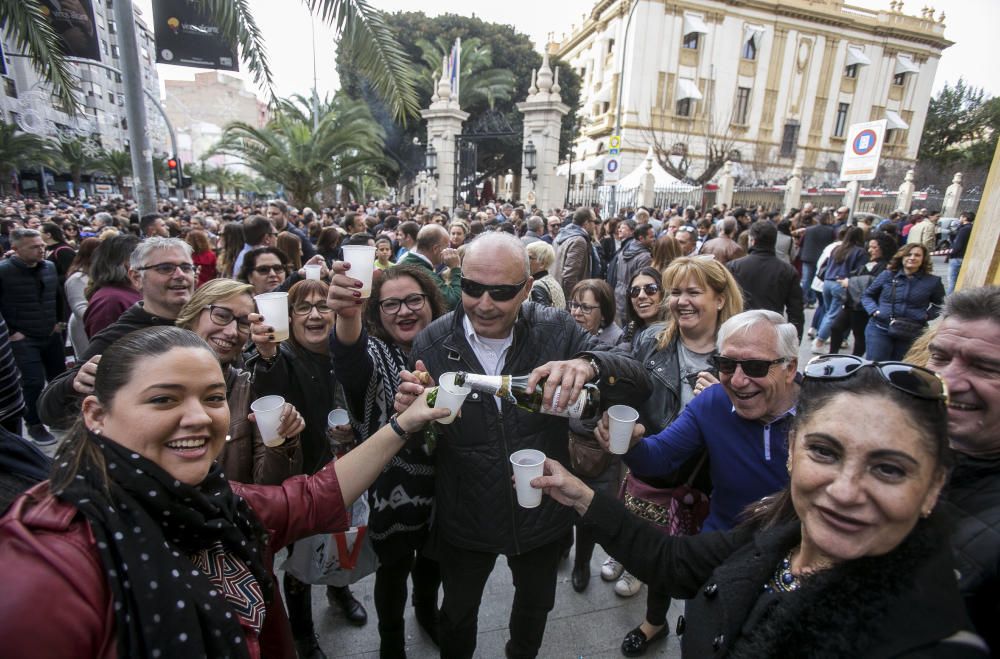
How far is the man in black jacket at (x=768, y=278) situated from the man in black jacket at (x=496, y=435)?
147 inches

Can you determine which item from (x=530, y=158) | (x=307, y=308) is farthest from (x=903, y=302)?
(x=530, y=158)

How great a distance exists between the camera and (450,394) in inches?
69.0

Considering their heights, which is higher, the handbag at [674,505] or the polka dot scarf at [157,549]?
the polka dot scarf at [157,549]

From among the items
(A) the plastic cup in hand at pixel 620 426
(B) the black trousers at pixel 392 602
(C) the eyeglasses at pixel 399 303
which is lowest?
(B) the black trousers at pixel 392 602

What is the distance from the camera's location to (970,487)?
1430mm

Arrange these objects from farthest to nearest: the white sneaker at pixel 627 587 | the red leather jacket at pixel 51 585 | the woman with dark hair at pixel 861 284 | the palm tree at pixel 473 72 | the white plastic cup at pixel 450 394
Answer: the palm tree at pixel 473 72 → the woman with dark hair at pixel 861 284 → the white sneaker at pixel 627 587 → the white plastic cup at pixel 450 394 → the red leather jacket at pixel 51 585

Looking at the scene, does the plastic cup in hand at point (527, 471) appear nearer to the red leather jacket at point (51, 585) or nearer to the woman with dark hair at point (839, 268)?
the red leather jacket at point (51, 585)

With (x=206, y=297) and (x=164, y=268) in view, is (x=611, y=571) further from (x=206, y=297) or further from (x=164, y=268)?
(x=164, y=268)

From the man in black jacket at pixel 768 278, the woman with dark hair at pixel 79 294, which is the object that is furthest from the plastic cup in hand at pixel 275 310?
the man in black jacket at pixel 768 278

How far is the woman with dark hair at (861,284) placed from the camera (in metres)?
6.37

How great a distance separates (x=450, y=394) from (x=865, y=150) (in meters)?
12.0

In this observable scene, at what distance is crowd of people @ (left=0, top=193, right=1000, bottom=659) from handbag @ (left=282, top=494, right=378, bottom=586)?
49mm

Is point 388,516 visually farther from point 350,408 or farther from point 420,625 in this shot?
point 420,625

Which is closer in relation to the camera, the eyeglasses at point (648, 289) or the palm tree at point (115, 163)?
the eyeglasses at point (648, 289)
